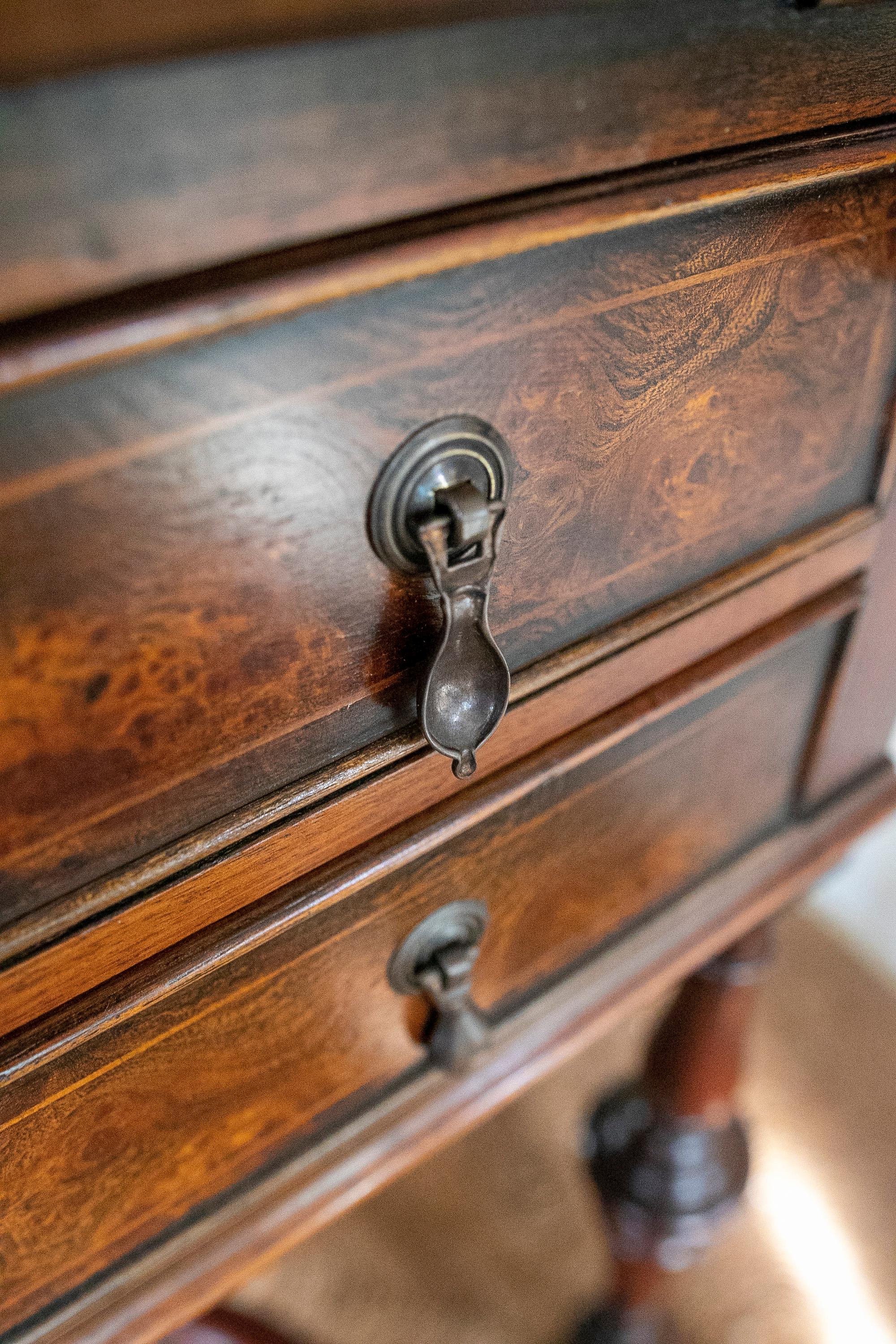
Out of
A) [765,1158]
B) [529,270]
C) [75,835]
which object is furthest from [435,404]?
[765,1158]

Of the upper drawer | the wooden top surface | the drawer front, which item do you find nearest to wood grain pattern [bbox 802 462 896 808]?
the drawer front

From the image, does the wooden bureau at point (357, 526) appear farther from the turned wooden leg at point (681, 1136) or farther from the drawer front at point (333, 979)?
the turned wooden leg at point (681, 1136)

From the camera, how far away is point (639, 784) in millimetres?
424

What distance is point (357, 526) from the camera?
0.26 metres

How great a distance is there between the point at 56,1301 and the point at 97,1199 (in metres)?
0.05

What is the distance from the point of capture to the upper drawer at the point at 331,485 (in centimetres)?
22

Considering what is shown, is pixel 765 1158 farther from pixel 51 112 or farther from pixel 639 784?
pixel 51 112

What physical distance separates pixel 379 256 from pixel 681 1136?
0.62m

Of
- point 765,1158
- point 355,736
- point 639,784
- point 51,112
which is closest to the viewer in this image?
point 51,112

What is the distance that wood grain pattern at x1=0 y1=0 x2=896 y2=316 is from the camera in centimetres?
18

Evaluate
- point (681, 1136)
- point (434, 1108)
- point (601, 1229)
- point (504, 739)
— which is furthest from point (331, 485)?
point (601, 1229)

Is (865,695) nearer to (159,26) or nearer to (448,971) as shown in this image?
(448,971)

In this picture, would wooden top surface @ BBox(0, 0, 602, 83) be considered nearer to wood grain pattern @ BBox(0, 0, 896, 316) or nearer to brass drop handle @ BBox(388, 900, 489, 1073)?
wood grain pattern @ BBox(0, 0, 896, 316)

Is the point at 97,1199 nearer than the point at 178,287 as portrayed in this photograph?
No
